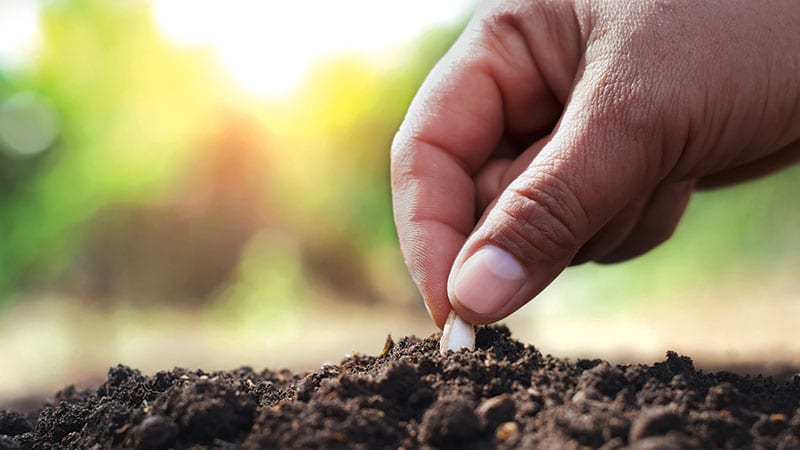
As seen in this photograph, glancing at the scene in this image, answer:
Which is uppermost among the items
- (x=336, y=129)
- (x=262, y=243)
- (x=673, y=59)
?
(x=336, y=129)

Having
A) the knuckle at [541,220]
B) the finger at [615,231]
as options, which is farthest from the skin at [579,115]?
the finger at [615,231]

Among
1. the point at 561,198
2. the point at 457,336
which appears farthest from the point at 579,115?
the point at 457,336

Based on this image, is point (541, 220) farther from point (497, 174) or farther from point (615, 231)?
point (615, 231)

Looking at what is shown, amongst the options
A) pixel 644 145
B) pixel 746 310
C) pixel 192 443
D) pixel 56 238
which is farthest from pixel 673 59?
pixel 56 238

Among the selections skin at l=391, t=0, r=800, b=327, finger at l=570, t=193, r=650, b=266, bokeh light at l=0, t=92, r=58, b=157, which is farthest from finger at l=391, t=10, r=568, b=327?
bokeh light at l=0, t=92, r=58, b=157

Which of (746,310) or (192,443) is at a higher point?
(746,310)

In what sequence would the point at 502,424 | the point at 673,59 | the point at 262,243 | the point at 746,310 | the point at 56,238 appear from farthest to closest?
the point at 262,243
the point at 56,238
the point at 746,310
the point at 673,59
the point at 502,424

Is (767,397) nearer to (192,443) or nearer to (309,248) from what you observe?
(192,443)

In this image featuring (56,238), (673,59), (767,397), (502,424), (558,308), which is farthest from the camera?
(558,308)

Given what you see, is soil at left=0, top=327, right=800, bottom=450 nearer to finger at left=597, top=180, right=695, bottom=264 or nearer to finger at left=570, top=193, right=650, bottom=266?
finger at left=570, top=193, right=650, bottom=266

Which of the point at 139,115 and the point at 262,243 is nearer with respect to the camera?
the point at 139,115
